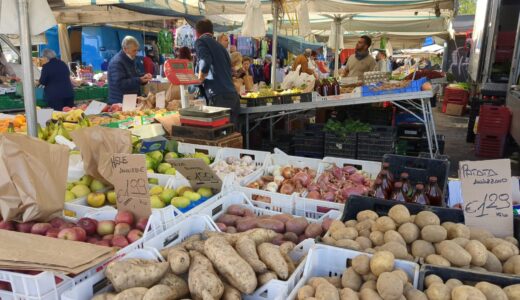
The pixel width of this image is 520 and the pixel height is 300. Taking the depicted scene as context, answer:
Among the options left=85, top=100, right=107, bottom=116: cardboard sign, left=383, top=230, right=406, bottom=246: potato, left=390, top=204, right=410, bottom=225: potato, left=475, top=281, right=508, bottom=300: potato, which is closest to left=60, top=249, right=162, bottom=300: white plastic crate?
left=383, top=230, right=406, bottom=246: potato

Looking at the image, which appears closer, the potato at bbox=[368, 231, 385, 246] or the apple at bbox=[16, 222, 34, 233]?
the potato at bbox=[368, 231, 385, 246]

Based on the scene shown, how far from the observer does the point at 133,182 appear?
2.05 meters

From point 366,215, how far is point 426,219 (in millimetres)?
265

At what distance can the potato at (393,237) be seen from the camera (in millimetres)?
1674

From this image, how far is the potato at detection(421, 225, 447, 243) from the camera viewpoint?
66.7 inches

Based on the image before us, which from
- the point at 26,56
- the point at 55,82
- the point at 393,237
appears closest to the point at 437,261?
the point at 393,237

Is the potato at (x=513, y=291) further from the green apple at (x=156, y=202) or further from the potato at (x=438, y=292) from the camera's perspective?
the green apple at (x=156, y=202)

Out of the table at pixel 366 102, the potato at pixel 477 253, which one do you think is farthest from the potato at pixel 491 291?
the table at pixel 366 102

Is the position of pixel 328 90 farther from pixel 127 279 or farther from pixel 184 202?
pixel 127 279

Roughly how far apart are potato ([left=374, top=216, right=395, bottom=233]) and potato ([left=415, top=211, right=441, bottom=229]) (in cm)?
11

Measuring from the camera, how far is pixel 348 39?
20.2 metres

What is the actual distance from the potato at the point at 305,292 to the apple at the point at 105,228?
1036mm

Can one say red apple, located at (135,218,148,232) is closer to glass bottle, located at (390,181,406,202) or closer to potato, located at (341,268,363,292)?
potato, located at (341,268,363,292)

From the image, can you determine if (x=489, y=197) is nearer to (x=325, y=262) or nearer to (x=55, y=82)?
(x=325, y=262)
